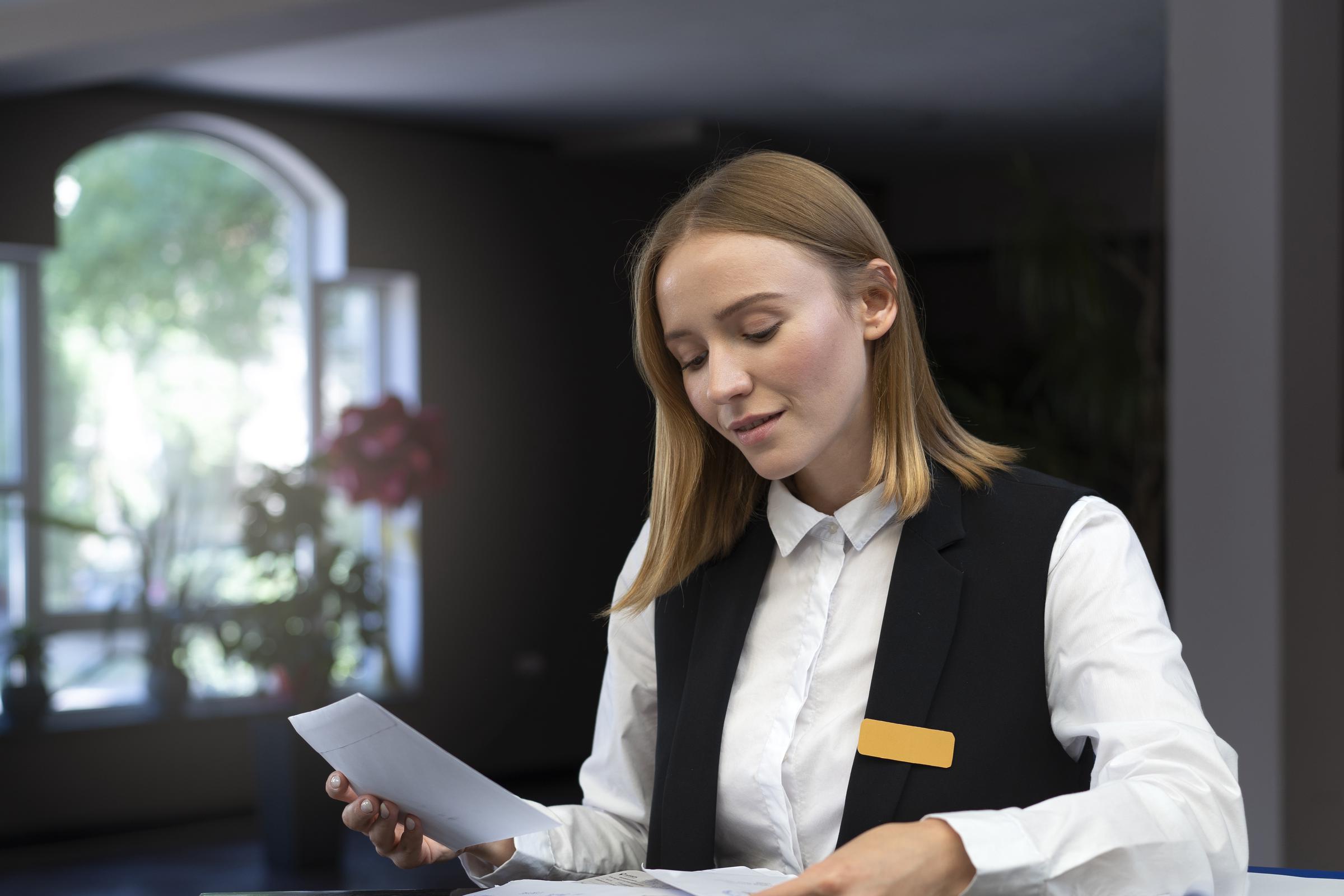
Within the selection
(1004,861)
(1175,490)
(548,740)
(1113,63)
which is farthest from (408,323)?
(1004,861)

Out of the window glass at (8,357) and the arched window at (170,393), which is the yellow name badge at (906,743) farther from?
the window glass at (8,357)

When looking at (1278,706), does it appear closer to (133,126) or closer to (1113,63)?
(1113,63)

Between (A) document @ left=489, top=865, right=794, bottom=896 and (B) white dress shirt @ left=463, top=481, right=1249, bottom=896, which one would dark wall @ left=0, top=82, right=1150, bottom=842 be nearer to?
(B) white dress shirt @ left=463, top=481, right=1249, bottom=896

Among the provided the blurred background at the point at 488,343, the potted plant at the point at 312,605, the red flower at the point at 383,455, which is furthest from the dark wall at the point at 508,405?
the red flower at the point at 383,455

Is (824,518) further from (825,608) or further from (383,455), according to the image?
(383,455)

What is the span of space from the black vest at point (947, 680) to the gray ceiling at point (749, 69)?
2.92m

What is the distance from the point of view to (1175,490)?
10.8 ft

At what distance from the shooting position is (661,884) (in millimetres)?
1113

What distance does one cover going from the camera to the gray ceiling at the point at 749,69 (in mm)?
4832

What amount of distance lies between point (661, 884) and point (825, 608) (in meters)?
0.36

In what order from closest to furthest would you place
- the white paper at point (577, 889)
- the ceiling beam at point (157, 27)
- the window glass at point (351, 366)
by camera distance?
the white paper at point (577, 889) < the ceiling beam at point (157, 27) < the window glass at point (351, 366)

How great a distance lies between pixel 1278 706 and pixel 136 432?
4.64 m

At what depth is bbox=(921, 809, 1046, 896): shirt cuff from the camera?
94 cm

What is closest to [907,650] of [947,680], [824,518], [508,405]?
[947,680]
